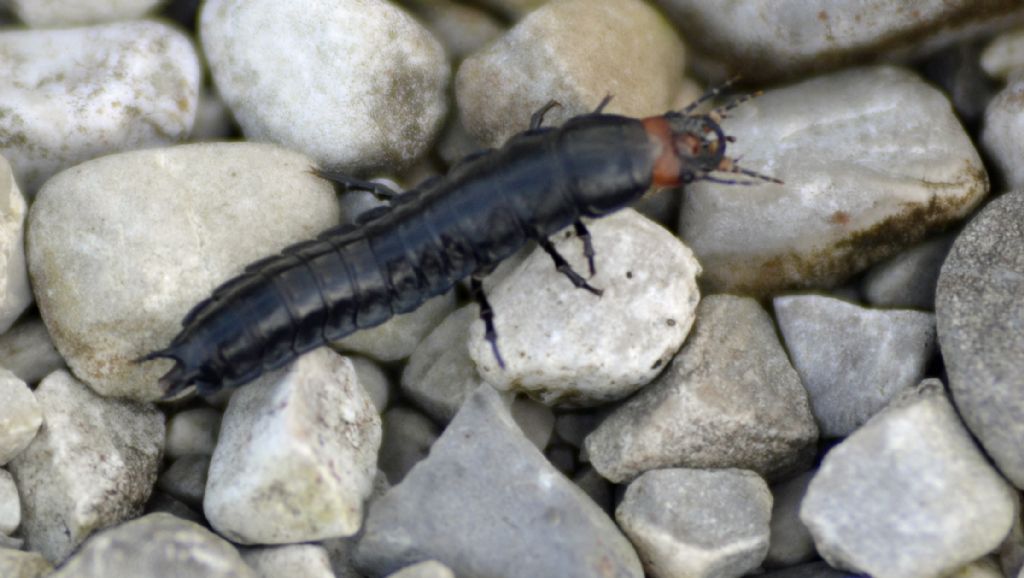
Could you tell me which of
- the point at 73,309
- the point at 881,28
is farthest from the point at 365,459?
the point at 881,28

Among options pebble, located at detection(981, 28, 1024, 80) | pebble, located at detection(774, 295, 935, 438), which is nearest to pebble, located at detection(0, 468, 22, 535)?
pebble, located at detection(774, 295, 935, 438)

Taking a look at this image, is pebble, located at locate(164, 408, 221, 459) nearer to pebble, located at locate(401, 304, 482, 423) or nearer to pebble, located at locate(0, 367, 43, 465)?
pebble, located at locate(0, 367, 43, 465)

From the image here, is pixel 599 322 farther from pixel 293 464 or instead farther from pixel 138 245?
pixel 138 245

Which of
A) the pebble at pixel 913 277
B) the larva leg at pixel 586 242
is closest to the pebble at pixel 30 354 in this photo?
the larva leg at pixel 586 242

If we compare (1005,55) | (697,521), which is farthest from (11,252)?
(1005,55)

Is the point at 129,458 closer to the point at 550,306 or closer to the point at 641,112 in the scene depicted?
the point at 550,306

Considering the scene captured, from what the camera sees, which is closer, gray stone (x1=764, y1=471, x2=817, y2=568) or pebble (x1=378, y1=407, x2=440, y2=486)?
gray stone (x1=764, y1=471, x2=817, y2=568)
